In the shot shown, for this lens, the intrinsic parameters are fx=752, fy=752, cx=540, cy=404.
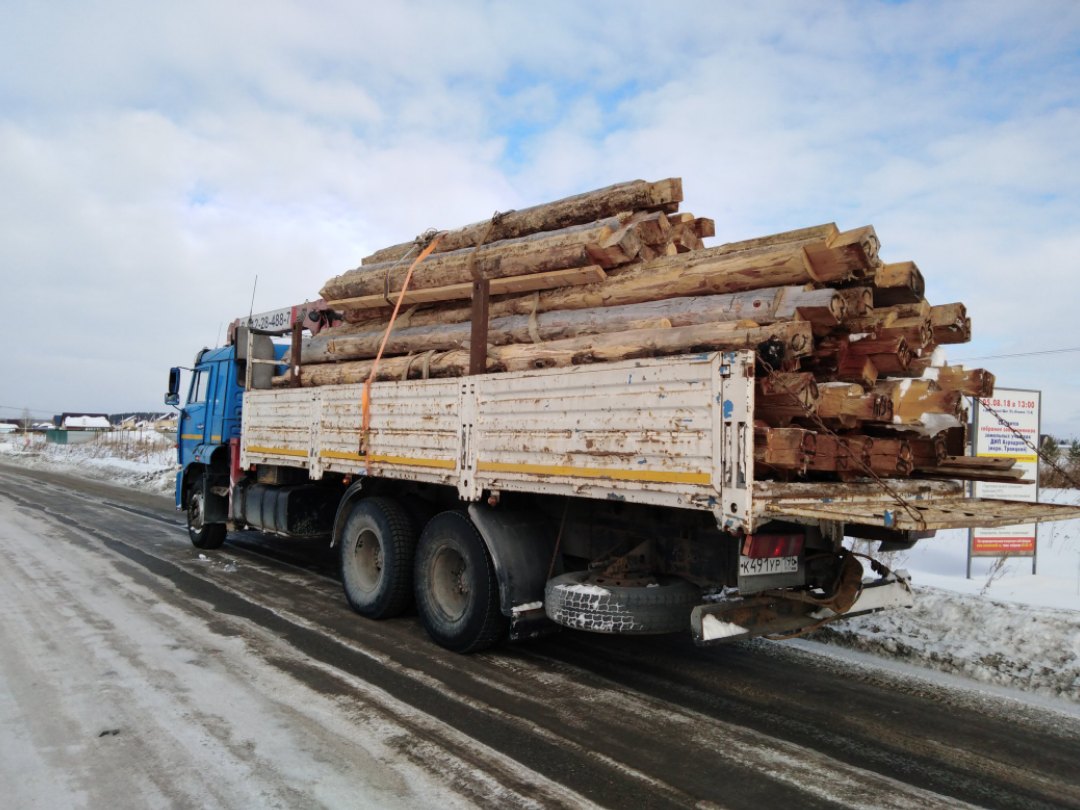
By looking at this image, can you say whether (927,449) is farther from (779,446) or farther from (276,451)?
(276,451)

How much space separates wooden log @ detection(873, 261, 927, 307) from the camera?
497cm

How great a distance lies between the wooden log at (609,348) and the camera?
15.0 ft

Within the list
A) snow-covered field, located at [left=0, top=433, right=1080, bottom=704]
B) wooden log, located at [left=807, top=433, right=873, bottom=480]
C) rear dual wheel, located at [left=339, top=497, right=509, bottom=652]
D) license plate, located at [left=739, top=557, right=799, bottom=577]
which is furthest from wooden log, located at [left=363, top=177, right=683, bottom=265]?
snow-covered field, located at [left=0, top=433, right=1080, bottom=704]

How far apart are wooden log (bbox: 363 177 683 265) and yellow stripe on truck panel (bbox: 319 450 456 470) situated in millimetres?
2313

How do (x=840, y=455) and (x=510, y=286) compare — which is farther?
(x=510, y=286)

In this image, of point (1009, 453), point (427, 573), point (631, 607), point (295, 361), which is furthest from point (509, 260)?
point (1009, 453)

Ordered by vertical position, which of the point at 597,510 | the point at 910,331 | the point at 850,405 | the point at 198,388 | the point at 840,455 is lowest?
the point at 597,510

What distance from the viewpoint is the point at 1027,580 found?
8.50 meters

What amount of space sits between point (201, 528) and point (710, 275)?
8.43 metres

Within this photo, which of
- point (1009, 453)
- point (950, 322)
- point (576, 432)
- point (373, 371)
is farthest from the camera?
point (1009, 453)

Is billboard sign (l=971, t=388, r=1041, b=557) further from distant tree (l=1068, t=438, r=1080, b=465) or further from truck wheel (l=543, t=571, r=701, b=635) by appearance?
distant tree (l=1068, t=438, r=1080, b=465)

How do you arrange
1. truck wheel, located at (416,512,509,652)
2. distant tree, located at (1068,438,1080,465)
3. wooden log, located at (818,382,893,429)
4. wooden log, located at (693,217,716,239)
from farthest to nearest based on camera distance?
distant tree, located at (1068,438,1080,465), wooden log, located at (693,217,716,239), truck wheel, located at (416,512,509,652), wooden log, located at (818,382,893,429)

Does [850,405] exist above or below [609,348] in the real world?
below

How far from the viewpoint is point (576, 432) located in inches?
197
